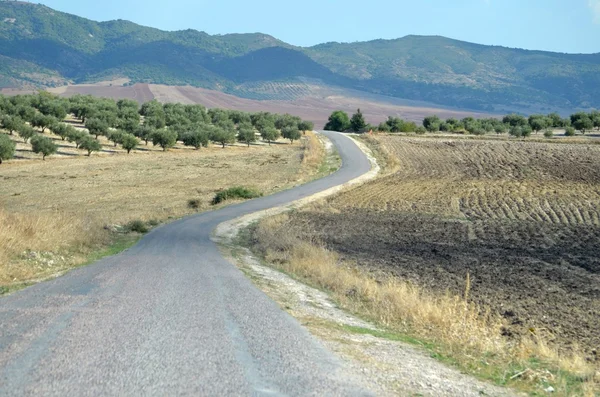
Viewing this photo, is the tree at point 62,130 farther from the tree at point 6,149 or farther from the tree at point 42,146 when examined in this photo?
the tree at point 6,149

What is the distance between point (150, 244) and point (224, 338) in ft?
62.8

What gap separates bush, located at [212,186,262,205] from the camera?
170 feet

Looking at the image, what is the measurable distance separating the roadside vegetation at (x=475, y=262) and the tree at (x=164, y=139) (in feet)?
115

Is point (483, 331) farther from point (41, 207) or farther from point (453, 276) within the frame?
point (41, 207)

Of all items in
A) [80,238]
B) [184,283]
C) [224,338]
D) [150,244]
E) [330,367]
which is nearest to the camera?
[330,367]

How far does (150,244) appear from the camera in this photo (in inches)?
1121

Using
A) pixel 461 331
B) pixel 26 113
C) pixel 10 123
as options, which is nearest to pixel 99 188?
pixel 10 123

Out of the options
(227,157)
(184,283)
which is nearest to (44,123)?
(227,157)

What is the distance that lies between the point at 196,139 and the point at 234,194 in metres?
45.3

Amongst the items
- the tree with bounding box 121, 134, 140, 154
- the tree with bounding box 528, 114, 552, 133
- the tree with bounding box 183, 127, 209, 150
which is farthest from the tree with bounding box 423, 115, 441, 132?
the tree with bounding box 121, 134, 140, 154

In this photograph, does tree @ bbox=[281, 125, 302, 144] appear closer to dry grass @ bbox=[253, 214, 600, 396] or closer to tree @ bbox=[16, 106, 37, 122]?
tree @ bbox=[16, 106, 37, 122]

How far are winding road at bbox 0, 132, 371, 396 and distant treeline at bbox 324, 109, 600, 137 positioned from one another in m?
103

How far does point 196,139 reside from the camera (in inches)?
3807

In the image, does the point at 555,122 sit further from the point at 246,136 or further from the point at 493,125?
Answer: the point at 246,136
